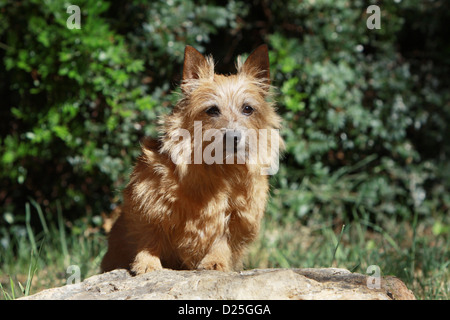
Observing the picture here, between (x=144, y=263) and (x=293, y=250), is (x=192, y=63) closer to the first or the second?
(x=144, y=263)

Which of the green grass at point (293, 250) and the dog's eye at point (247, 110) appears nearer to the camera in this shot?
the dog's eye at point (247, 110)

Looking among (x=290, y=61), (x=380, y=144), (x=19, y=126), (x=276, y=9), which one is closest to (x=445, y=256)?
(x=380, y=144)

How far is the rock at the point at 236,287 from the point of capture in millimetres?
2646

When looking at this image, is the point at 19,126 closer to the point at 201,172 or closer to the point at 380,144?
the point at 201,172

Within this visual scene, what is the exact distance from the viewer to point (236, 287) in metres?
2.67

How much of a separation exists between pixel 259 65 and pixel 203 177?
3.06 feet

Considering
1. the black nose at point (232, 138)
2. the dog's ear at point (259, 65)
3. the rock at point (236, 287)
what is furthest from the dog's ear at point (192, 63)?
the rock at point (236, 287)

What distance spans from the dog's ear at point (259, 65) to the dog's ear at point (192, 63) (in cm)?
32

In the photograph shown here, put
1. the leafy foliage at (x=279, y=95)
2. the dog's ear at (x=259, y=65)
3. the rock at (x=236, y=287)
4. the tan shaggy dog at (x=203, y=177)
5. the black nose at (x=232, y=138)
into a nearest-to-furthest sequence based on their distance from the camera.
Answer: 1. the rock at (x=236, y=287)
2. the black nose at (x=232, y=138)
3. the tan shaggy dog at (x=203, y=177)
4. the dog's ear at (x=259, y=65)
5. the leafy foliage at (x=279, y=95)

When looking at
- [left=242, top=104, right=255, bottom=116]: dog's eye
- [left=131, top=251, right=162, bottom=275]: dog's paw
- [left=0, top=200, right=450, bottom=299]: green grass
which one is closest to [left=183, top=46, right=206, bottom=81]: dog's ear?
[left=242, top=104, right=255, bottom=116]: dog's eye

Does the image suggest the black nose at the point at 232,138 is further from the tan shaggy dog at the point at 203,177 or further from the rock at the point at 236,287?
the rock at the point at 236,287

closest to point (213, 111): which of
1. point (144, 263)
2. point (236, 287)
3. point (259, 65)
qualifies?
point (259, 65)

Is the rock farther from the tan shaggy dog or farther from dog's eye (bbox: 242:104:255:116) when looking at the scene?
dog's eye (bbox: 242:104:255:116)
